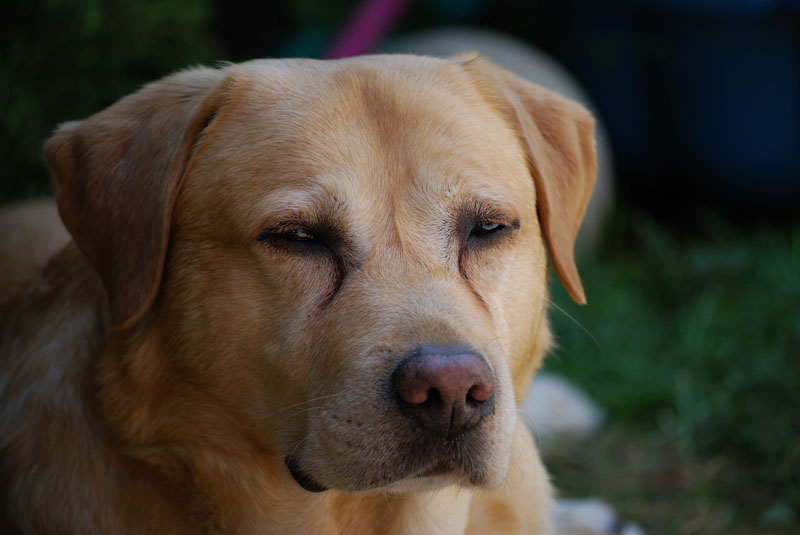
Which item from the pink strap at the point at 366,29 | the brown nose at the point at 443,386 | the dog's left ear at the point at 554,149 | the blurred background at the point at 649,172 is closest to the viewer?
the brown nose at the point at 443,386

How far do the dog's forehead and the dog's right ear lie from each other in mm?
103

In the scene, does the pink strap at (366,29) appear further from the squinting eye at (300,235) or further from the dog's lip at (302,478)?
the dog's lip at (302,478)

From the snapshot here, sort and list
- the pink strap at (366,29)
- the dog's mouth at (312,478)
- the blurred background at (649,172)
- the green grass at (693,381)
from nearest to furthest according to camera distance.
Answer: the dog's mouth at (312,478) → the green grass at (693,381) → the blurred background at (649,172) → the pink strap at (366,29)

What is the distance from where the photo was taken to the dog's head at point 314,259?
2459mm

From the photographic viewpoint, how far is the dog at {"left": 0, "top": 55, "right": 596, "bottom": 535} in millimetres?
2502

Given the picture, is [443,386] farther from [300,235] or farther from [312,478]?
[300,235]

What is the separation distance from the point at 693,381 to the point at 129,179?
3445 millimetres

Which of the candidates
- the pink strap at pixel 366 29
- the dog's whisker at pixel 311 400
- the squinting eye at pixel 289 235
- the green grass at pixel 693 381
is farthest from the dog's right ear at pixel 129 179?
the pink strap at pixel 366 29

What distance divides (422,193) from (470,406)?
66 centimetres

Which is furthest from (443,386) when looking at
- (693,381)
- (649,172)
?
(649,172)

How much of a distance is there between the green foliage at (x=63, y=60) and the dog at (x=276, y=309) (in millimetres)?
1987

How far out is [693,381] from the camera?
5148 mm

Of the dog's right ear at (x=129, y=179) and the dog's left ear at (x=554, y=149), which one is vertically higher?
the dog's right ear at (x=129, y=179)

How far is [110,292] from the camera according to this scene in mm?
2740
